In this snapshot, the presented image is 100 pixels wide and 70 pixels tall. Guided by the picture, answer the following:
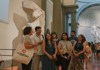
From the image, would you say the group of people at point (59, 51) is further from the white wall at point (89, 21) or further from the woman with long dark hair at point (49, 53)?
the white wall at point (89, 21)

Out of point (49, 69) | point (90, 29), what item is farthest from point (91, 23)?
point (49, 69)

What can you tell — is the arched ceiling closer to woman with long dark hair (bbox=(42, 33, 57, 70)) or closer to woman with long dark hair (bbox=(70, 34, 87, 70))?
woman with long dark hair (bbox=(70, 34, 87, 70))

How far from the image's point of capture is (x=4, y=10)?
888 cm

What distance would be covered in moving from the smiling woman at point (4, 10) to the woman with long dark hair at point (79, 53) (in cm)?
267

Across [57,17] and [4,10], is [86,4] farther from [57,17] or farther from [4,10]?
[4,10]

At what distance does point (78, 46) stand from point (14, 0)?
3.24 metres

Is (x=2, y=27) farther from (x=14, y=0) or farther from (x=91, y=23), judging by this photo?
(x=91, y=23)

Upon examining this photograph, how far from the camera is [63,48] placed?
8242 mm

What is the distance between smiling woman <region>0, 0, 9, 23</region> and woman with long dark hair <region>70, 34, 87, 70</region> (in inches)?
105

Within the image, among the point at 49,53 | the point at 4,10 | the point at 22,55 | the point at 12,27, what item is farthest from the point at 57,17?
the point at 22,55

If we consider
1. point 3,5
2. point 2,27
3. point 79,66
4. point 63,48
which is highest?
point 3,5

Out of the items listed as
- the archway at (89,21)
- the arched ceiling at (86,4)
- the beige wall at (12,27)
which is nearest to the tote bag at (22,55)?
the beige wall at (12,27)

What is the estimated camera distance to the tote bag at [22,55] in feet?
21.1

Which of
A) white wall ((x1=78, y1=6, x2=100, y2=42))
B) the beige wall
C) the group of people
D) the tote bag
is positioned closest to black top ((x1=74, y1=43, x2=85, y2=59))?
the group of people
